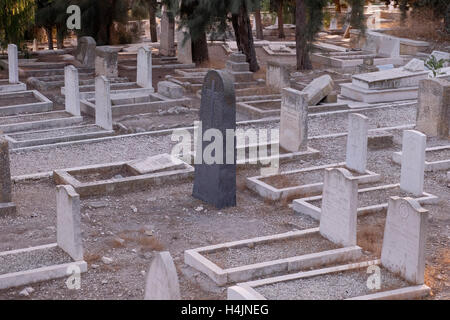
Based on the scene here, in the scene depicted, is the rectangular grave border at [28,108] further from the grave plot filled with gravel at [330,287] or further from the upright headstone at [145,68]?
the grave plot filled with gravel at [330,287]

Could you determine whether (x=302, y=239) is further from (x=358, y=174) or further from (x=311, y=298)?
(x=358, y=174)

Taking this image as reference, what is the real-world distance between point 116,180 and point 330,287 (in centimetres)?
429

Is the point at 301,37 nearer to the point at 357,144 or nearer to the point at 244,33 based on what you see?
the point at 244,33

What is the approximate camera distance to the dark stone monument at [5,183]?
380 inches

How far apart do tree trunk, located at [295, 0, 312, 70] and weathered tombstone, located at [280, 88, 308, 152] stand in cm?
781

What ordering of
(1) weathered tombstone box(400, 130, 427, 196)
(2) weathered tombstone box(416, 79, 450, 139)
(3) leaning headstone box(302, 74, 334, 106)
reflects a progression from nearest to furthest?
(1) weathered tombstone box(400, 130, 427, 196) → (2) weathered tombstone box(416, 79, 450, 139) → (3) leaning headstone box(302, 74, 334, 106)

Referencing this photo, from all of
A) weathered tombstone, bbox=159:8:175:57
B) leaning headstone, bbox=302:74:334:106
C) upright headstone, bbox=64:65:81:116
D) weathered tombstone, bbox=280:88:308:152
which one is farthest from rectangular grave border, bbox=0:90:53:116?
weathered tombstone, bbox=159:8:175:57

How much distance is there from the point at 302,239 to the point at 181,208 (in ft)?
6.53

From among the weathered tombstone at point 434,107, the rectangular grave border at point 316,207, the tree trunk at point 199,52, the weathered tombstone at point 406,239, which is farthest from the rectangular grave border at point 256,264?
the tree trunk at point 199,52

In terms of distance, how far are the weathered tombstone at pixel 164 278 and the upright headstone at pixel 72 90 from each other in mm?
9504

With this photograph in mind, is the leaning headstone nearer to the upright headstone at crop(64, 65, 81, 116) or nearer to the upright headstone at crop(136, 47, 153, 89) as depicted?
the upright headstone at crop(136, 47, 153, 89)

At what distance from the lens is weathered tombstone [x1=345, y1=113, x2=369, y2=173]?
11.3 m

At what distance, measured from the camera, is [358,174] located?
448 inches

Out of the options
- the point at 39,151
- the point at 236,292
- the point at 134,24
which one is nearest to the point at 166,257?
the point at 236,292
